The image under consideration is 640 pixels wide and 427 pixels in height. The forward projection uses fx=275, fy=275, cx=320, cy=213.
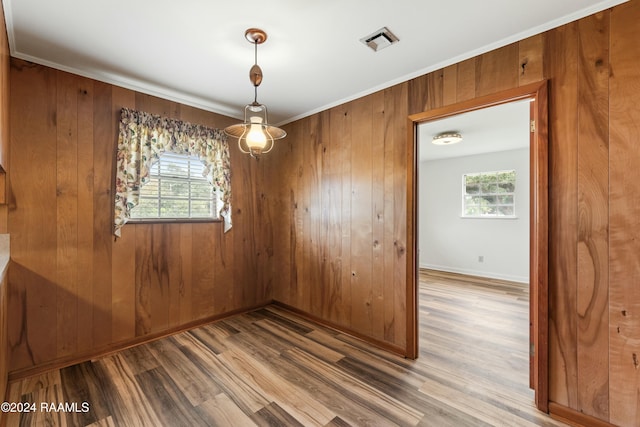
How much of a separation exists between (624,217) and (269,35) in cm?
246

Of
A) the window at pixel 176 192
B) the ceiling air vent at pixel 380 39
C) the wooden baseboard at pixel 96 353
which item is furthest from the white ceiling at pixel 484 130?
the wooden baseboard at pixel 96 353

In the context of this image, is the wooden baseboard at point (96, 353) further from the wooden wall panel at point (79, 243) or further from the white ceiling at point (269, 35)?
the white ceiling at point (269, 35)

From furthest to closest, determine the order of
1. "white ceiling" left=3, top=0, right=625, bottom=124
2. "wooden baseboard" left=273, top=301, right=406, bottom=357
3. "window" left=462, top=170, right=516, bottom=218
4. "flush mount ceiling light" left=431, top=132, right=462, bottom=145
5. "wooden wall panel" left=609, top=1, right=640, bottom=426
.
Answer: "window" left=462, top=170, right=516, bottom=218 → "flush mount ceiling light" left=431, top=132, right=462, bottom=145 → "wooden baseboard" left=273, top=301, right=406, bottom=357 → "white ceiling" left=3, top=0, right=625, bottom=124 → "wooden wall panel" left=609, top=1, right=640, bottom=426

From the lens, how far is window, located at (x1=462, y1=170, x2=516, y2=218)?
17.5ft

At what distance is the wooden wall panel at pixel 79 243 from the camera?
6.95ft

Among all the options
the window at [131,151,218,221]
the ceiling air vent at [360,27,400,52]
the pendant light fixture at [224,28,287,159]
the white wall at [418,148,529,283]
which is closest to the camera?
the pendant light fixture at [224,28,287,159]

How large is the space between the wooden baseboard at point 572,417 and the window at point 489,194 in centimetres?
431

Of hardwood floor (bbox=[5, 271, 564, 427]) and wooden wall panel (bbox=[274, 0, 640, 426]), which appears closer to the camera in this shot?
wooden wall panel (bbox=[274, 0, 640, 426])

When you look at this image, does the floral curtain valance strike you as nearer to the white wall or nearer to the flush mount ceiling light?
the flush mount ceiling light

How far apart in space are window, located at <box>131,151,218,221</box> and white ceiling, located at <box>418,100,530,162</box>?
249 cm

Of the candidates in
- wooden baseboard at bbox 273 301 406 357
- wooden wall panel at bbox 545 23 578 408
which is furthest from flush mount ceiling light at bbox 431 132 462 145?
wooden baseboard at bbox 273 301 406 357

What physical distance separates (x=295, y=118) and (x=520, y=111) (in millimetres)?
2702

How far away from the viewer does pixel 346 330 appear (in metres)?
2.96

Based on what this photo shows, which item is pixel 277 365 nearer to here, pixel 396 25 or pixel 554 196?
pixel 554 196
